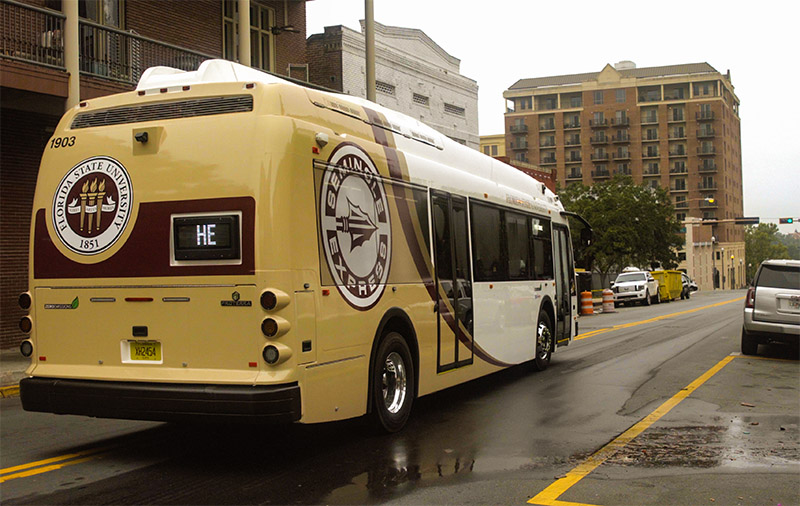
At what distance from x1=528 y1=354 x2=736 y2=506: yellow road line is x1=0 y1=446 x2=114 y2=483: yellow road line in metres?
3.91

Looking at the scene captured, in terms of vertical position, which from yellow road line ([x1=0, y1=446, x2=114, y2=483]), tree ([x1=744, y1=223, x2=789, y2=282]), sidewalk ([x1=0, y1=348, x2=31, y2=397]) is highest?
tree ([x1=744, y1=223, x2=789, y2=282])

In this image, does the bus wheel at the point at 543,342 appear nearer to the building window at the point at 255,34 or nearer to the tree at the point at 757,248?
the building window at the point at 255,34

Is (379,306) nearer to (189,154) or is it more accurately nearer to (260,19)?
(189,154)

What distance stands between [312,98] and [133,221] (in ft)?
6.13

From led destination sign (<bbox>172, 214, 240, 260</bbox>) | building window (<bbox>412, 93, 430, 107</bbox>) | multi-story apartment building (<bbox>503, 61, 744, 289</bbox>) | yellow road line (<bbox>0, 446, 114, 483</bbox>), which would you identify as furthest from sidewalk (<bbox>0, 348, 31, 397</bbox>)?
multi-story apartment building (<bbox>503, 61, 744, 289</bbox>)

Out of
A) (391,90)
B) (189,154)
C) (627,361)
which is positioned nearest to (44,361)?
(189,154)

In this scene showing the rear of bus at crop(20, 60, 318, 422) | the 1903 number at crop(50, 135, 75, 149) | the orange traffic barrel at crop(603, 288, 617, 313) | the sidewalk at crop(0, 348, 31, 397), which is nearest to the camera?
the rear of bus at crop(20, 60, 318, 422)

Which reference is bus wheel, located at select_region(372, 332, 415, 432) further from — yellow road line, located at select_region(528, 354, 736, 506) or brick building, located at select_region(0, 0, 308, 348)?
brick building, located at select_region(0, 0, 308, 348)

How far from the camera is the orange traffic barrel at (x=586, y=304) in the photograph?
32594 millimetres

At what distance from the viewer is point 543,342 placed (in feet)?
43.1

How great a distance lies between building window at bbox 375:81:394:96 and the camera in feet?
103

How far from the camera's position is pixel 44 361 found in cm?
700

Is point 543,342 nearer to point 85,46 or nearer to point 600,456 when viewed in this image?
point 600,456

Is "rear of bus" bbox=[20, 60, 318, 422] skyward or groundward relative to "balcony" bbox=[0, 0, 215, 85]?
groundward
